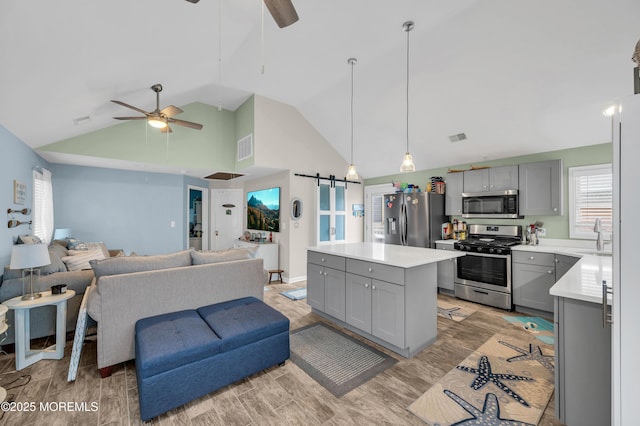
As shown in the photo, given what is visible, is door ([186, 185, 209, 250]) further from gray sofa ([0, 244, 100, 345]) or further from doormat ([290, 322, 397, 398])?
doormat ([290, 322, 397, 398])

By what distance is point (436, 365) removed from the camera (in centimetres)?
248

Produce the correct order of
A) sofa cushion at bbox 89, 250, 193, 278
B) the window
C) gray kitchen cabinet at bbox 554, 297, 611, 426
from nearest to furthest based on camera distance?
gray kitchen cabinet at bbox 554, 297, 611, 426 < sofa cushion at bbox 89, 250, 193, 278 < the window

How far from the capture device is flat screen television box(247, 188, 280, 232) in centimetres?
582

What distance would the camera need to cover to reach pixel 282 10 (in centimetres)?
165

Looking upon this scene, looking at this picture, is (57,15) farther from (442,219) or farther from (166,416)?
(442,219)

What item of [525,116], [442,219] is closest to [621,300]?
[525,116]

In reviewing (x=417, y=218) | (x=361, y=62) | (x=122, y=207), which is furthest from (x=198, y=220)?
(x=361, y=62)

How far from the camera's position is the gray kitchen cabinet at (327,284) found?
3.14 metres

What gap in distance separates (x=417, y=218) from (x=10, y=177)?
5.66 metres

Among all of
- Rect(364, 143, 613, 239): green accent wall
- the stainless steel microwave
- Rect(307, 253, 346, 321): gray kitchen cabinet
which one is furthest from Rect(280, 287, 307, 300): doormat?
Rect(364, 143, 613, 239): green accent wall

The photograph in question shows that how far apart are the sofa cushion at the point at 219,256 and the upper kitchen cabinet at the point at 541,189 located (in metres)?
4.09

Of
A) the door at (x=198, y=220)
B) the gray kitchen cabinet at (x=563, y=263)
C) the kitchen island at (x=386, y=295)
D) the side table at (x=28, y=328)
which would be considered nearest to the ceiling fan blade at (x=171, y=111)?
the side table at (x=28, y=328)

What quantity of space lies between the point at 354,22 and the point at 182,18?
178cm

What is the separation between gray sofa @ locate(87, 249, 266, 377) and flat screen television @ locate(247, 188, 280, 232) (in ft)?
9.10
